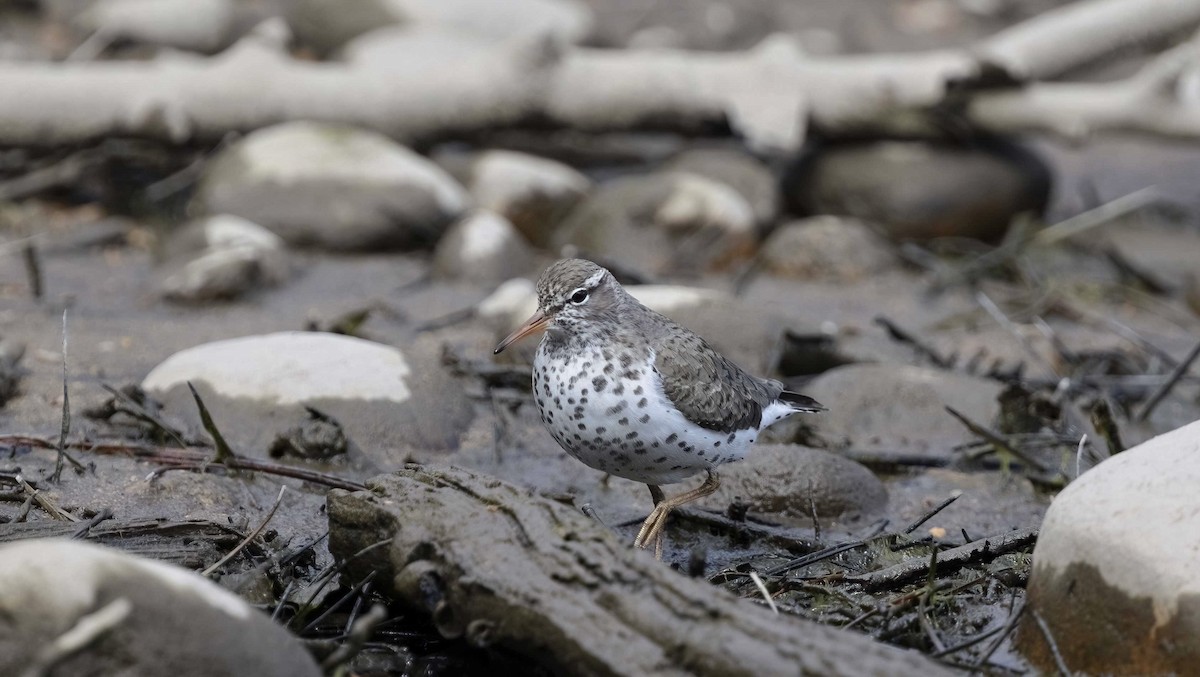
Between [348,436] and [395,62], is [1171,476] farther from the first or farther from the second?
[395,62]

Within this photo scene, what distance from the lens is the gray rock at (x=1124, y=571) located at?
3.55m

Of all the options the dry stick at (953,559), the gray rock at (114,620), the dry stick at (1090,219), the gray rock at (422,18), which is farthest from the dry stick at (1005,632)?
the gray rock at (422,18)

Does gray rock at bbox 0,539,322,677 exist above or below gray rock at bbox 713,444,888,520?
above

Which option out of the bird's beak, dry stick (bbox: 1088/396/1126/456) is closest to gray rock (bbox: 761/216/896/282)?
dry stick (bbox: 1088/396/1126/456)

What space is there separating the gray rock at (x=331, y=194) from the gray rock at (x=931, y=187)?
3162 mm

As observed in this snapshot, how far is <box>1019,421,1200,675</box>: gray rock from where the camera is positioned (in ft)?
11.6

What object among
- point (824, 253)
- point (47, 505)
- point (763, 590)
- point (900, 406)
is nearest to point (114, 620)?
point (47, 505)

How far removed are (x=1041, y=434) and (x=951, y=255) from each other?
4.31 metres

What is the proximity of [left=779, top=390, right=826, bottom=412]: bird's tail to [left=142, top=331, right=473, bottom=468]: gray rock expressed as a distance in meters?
1.64

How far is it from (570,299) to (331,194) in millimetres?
5147

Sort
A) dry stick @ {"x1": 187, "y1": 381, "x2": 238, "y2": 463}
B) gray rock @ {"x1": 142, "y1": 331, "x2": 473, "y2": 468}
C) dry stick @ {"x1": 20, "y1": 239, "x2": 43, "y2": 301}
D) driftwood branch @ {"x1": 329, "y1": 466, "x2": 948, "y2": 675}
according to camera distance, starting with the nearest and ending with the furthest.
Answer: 1. driftwood branch @ {"x1": 329, "y1": 466, "x2": 948, "y2": 675}
2. dry stick @ {"x1": 187, "y1": 381, "x2": 238, "y2": 463}
3. gray rock @ {"x1": 142, "y1": 331, "x2": 473, "y2": 468}
4. dry stick @ {"x1": 20, "y1": 239, "x2": 43, "y2": 301}

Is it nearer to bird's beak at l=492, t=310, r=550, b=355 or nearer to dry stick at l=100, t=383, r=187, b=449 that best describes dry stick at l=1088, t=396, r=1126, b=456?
bird's beak at l=492, t=310, r=550, b=355

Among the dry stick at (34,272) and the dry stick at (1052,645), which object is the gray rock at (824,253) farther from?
the dry stick at (1052,645)

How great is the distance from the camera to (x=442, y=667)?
3875 mm
